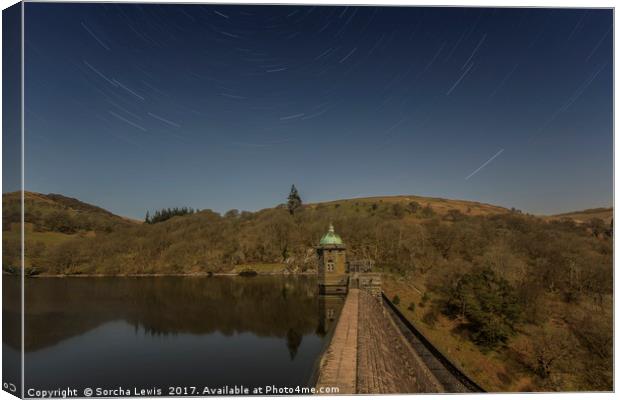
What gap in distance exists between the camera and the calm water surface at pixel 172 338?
19641mm

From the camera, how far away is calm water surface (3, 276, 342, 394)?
19.6 m

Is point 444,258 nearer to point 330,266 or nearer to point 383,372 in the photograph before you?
point 330,266

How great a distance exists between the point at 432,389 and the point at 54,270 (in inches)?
2610

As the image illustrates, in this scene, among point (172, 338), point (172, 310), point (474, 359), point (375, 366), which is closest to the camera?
point (375, 366)

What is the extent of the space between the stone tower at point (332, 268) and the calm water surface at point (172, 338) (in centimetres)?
164

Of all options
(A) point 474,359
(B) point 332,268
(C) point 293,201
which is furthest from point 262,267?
(A) point 474,359

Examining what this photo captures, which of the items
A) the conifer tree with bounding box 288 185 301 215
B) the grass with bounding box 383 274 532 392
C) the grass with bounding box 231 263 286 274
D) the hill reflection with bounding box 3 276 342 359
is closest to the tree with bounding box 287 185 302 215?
the conifer tree with bounding box 288 185 301 215

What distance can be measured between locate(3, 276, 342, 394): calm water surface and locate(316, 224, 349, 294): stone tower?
1644mm

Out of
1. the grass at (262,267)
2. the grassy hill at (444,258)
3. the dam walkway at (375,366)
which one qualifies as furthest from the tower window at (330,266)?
the grass at (262,267)

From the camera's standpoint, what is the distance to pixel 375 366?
530 inches

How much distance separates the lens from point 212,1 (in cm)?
1362

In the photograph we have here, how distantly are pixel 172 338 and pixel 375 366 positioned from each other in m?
17.9

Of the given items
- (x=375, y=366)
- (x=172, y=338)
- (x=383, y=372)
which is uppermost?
(x=375, y=366)

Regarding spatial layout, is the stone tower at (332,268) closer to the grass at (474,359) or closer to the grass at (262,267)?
the grass at (474,359)
